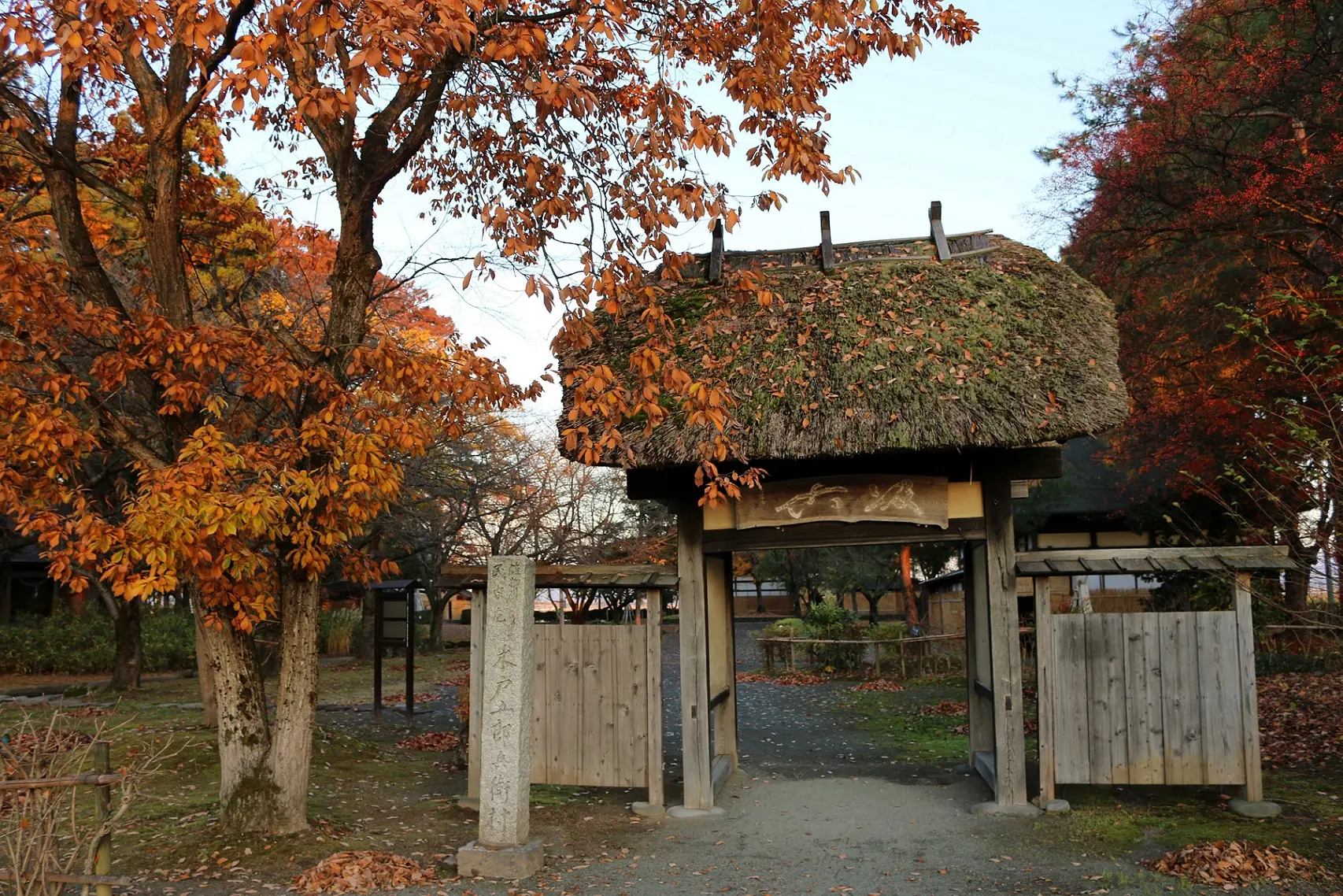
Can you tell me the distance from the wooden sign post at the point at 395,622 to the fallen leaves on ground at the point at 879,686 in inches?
347

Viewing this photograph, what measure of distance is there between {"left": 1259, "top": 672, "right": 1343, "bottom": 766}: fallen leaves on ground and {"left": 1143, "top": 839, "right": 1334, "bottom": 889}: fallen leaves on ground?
3944 millimetres

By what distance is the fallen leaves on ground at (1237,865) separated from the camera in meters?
6.75

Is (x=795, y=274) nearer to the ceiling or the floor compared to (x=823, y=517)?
nearer to the ceiling

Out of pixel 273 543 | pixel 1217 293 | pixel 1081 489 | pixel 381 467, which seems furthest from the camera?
pixel 1081 489

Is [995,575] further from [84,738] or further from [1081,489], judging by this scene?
[1081,489]

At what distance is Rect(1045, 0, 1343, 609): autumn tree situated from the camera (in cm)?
1268

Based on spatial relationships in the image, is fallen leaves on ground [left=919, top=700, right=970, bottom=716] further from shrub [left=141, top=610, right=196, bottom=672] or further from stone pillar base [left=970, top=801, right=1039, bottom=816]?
shrub [left=141, top=610, right=196, bottom=672]

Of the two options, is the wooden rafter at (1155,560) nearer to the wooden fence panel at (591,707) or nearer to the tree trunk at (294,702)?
the wooden fence panel at (591,707)

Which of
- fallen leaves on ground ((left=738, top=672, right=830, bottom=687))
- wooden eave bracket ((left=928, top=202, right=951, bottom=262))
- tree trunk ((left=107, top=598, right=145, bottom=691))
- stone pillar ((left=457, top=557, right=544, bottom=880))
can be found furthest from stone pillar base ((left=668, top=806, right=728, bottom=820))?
tree trunk ((left=107, top=598, right=145, bottom=691))

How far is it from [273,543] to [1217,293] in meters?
13.1

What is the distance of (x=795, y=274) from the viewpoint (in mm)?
10477

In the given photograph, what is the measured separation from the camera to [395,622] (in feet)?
52.7

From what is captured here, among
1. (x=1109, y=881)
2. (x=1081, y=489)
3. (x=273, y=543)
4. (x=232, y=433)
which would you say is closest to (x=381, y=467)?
(x=273, y=543)

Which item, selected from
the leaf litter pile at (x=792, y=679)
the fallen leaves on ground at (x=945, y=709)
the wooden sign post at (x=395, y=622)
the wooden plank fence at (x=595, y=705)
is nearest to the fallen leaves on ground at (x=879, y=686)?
the leaf litter pile at (x=792, y=679)
